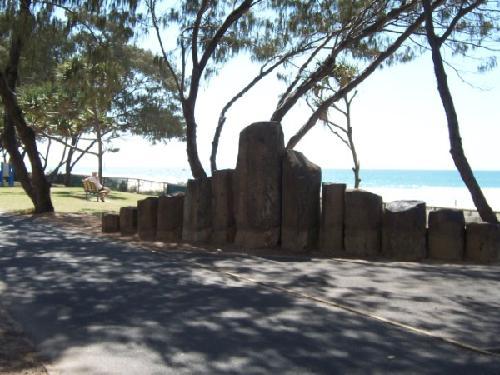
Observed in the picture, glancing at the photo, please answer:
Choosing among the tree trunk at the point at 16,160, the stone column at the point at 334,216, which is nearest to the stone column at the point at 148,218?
the stone column at the point at 334,216

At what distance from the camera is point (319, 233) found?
1089 centimetres

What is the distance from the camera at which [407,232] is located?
1021 cm

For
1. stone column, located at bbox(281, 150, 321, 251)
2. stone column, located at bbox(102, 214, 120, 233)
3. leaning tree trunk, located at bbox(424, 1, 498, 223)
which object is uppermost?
leaning tree trunk, located at bbox(424, 1, 498, 223)

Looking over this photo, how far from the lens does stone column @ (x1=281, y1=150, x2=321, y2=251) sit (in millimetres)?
10773

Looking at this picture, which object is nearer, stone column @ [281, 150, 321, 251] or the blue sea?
stone column @ [281, 150, 321, 251]

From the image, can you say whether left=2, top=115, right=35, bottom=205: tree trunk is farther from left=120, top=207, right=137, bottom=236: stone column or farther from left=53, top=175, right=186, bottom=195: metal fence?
left=53, top=175, right=186, bottom=195: metal fence

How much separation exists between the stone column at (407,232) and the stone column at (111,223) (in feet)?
19.9

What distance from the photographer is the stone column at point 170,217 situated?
483 inches

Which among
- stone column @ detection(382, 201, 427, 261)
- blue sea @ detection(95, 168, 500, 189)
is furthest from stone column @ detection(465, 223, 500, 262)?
blue sea @ detection(95, 168, 500, 189)

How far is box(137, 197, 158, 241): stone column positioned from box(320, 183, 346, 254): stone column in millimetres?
3692

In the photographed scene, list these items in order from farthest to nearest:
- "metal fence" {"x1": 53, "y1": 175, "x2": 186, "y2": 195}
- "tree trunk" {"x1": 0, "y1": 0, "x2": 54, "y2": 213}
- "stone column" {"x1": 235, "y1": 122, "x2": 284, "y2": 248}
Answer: "metal fence" {"x1": 53, "y1": 175, "x2": 186, "y2": 195}, "tree trunk" {"x1": 0, "y1": 0, "x2": 54, "y2": 213}, "stone column" {"x1": 235, "y1": 122, "x2": 284, "y2": 248}

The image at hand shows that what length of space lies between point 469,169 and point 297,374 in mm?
8730

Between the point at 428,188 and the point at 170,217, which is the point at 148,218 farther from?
the point at 428,188

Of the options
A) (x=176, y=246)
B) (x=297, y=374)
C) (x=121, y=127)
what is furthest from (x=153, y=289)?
(x=121, y=127)
